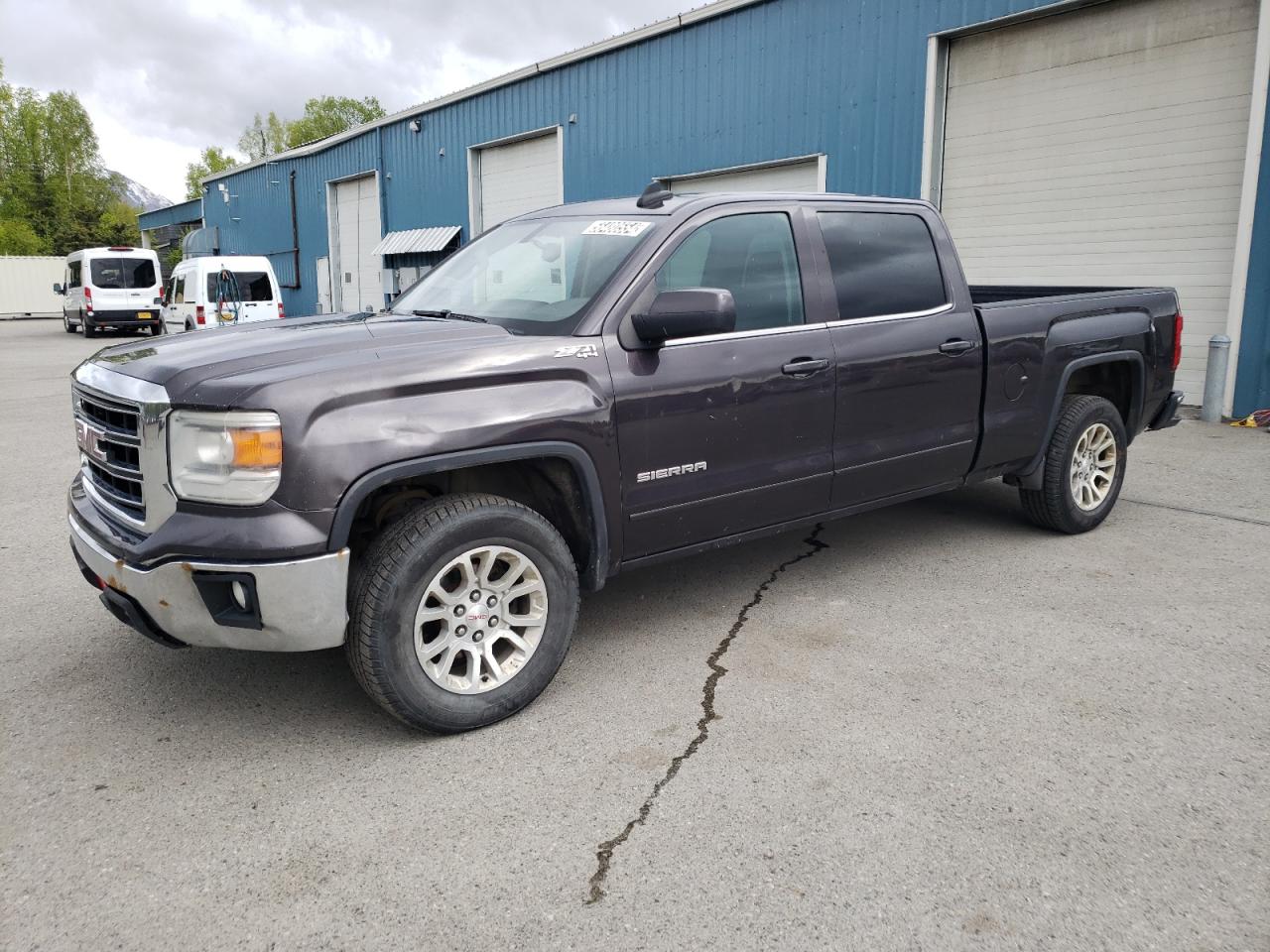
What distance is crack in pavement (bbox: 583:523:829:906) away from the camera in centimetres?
254

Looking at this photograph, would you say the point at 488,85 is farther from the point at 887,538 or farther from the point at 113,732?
the point at 113,732

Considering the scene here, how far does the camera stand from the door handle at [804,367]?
4008 mm

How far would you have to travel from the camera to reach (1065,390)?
5.29 metres

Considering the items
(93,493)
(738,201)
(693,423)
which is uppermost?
(738,201)

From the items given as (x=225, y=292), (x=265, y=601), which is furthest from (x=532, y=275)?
(x=225, y=292)

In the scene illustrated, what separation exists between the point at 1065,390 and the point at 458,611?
367 centimetres

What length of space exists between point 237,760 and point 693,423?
1.96 meters

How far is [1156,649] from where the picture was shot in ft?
13.0

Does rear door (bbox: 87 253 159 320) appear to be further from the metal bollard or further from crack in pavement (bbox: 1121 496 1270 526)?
crack in pavement (bbox: 1121 496 1270 526)

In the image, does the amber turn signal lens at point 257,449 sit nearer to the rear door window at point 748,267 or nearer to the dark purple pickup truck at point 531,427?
the dark purple pickup truck at point 531,427

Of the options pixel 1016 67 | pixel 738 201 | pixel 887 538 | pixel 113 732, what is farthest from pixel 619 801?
pixel 1016 67

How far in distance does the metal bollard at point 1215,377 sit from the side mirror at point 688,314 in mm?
7827

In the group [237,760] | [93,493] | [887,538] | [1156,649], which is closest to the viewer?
[237,760]

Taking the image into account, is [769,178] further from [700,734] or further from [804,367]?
[700,734]
